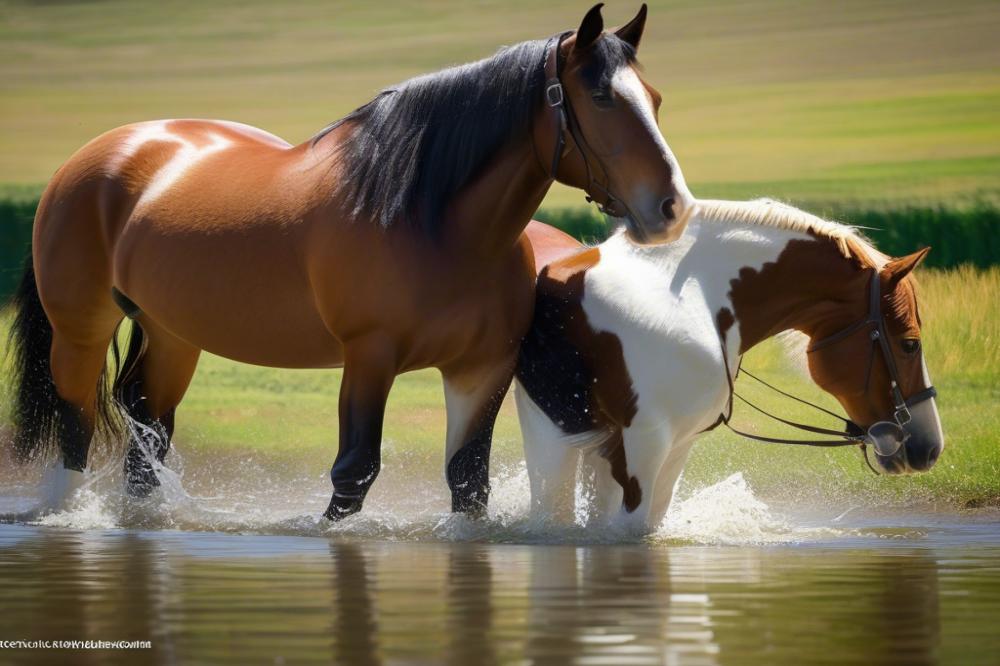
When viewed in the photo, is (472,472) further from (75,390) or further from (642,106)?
(75,390)

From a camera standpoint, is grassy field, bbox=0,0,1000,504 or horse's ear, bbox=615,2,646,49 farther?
grassy field, bbox=0,0,1000,504

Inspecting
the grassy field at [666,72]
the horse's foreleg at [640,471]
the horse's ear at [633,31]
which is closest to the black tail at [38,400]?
the horse's foreleg at [640,471]

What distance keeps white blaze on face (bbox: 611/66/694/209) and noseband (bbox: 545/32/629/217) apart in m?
0.19

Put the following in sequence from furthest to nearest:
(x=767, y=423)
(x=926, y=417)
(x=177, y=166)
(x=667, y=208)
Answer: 1. (x=767, y=423)
2. (x=177, y=166)
3. (x=926, y=417)
4. (x=667, y=208)

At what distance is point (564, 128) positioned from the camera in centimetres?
583

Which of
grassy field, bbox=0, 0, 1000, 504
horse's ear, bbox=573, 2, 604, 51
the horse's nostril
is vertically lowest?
the horse's nostril

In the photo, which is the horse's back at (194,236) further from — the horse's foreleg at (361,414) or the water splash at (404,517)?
the water splash at (404,517)

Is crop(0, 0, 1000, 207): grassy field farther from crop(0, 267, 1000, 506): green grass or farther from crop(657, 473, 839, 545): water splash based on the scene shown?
crop(657, 473, 839, 545): water splash

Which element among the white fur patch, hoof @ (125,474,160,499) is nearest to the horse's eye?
the white fur patch

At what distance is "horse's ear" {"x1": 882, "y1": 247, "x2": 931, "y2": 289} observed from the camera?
629 cm

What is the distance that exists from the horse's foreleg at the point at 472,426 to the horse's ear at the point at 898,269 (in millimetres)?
1399

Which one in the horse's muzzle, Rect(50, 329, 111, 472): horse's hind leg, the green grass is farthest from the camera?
the green grass

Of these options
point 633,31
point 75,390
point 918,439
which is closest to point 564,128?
point 633,31

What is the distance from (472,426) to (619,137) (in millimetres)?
1233
